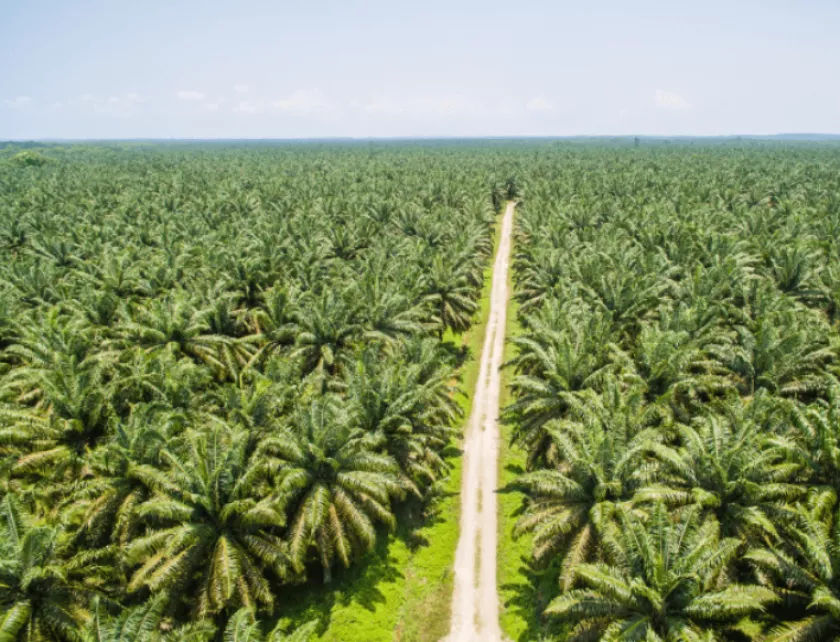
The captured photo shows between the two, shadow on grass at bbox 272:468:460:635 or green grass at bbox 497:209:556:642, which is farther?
shadow on grass at bbox 272:468:460:635

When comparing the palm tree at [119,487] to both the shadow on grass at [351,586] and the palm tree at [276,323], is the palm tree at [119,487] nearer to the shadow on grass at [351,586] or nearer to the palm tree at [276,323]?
the shadow on grass at [351,586]

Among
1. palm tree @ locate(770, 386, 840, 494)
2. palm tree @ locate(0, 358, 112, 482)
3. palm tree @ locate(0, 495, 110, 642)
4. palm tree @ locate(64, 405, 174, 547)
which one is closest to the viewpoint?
palm tree @ locate(0, 495, 110, 642)

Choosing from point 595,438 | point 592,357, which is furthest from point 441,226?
point 595,438

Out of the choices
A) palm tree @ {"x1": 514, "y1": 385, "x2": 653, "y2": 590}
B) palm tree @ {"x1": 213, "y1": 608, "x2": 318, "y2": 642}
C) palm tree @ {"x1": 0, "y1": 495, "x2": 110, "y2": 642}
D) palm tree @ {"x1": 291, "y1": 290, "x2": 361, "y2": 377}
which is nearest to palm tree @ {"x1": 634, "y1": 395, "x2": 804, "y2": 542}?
palm tree @ {"x1": 514, "y1": 385, "x2": 653, "y2": 590}

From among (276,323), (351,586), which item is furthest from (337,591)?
(276,323)

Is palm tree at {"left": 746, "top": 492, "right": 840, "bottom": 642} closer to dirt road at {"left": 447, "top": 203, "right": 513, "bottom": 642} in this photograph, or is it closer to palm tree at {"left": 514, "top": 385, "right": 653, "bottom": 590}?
palm tree at {"left": 514, "top": 385, "right": 653, "bottom": 590}

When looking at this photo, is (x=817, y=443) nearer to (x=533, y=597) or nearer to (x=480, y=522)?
(x=533, y=597)

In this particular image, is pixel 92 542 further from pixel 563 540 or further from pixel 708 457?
pixel 708 457
